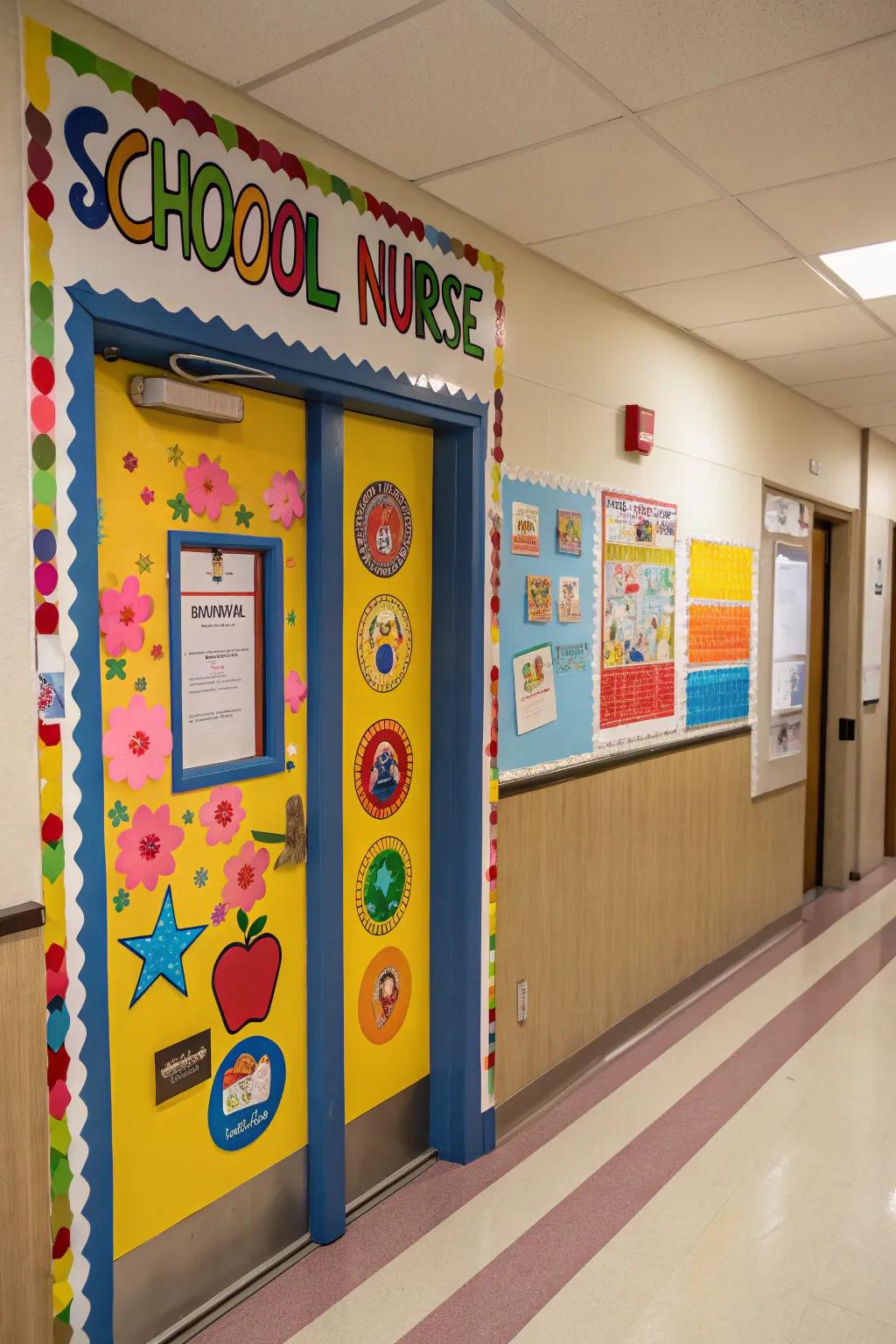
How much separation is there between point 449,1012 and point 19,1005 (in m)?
1.56

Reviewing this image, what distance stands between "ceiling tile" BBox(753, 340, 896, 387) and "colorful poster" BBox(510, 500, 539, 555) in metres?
1.96

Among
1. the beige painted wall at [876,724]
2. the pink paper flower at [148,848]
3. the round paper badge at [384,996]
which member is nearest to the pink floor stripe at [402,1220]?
the round paper badge at [384,996]

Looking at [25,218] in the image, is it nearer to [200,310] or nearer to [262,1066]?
[200,310]

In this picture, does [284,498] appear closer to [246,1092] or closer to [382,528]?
[382,528]

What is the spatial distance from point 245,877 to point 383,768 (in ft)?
1.92

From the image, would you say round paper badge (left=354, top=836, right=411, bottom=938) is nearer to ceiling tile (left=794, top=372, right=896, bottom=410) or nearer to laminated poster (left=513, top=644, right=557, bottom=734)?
laminated poster (left=513, top=644, right=557, bottom=734)

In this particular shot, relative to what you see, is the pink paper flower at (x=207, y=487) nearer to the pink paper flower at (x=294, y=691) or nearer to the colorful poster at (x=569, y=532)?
the pink paper flower at (x=294, y=691)

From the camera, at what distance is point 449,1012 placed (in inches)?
124

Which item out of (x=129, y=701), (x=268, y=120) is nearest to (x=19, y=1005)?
(x=129, y=701)

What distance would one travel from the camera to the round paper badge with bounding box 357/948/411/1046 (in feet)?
9.62

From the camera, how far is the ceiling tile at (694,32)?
1.90m

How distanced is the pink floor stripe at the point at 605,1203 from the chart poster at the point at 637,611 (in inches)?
52.7

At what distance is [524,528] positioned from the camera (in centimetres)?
326

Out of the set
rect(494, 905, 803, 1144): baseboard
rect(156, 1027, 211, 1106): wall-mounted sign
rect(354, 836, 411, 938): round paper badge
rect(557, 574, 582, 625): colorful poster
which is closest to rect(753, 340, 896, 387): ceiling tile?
rect(557, 574, 582, 625): colorful poster
